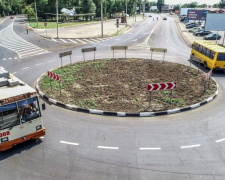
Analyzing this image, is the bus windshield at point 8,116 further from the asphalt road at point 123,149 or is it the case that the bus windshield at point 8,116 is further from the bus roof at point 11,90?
the asphalt road at point 123,149

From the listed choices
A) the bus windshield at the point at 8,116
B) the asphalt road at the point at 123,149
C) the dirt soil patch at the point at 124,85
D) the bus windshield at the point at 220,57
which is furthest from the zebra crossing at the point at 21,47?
the bus windshield at the point at 220,57

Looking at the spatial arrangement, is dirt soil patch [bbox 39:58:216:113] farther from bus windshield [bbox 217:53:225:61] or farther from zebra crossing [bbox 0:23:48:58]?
zebra crossing [bbox 0:23:48:58]

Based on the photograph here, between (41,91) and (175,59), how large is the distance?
685 inches

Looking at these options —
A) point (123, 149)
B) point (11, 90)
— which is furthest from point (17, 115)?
point (123, 149)

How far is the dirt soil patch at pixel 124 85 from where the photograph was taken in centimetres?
1498

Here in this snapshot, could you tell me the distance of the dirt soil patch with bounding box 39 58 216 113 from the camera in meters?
15.0

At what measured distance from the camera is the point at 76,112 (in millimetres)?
14000

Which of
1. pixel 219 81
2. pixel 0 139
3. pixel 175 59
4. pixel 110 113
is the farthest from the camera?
pixel 175 59

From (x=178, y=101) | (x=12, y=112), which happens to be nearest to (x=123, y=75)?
(x=178, y=101)

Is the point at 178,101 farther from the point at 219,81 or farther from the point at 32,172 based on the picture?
the point at 32,172

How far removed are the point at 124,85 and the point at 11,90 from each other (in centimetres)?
971

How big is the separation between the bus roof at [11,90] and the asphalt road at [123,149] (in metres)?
2.58

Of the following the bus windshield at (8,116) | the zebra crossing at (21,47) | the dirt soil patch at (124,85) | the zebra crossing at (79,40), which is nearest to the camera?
the bus windshield at (8,116)

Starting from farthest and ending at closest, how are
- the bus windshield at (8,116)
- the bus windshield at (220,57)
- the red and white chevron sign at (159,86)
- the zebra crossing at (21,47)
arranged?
the zebra crossing at (21,47), the bus windshield at (220,57), the red and white chevron sign at (159,86), the bus windshield at (8,116)
